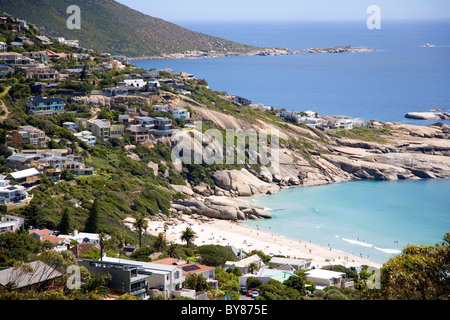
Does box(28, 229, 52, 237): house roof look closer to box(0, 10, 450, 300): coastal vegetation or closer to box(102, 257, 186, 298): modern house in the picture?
box(0, 10, 450, 300): coastal vegetation

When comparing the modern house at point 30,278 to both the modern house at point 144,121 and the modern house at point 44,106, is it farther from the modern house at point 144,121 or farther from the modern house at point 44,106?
the modern house at point 144,121

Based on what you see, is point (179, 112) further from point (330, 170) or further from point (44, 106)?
point (330, 170)

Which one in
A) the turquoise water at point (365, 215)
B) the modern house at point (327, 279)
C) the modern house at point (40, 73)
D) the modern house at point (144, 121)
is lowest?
the turquoise water at point (365, 215)

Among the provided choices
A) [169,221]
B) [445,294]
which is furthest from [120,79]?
[445,294]

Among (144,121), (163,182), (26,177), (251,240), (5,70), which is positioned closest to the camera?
(26,177)

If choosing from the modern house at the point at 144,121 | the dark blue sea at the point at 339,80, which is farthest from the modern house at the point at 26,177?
the dark blue sea at the point at 339,80

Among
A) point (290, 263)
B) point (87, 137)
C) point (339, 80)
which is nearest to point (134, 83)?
point (87, 137)
